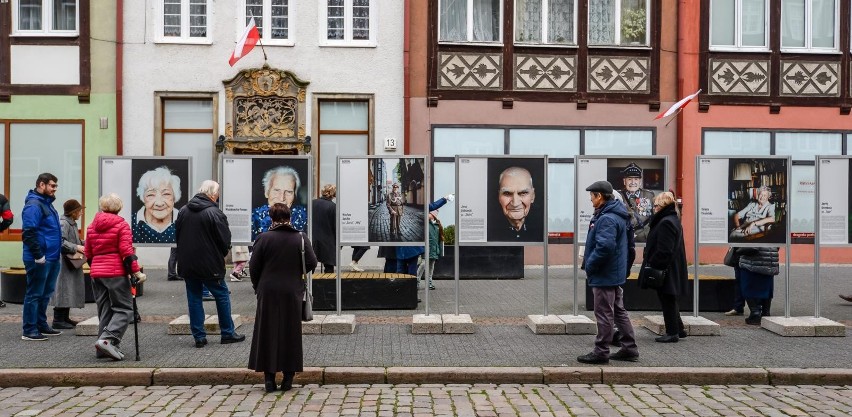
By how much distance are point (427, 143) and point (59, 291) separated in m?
10.4

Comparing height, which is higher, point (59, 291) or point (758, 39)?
point (758, 39)

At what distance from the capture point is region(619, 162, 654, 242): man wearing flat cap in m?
11.5

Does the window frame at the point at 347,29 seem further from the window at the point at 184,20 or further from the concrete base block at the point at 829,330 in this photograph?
the concrete base block at the point at 829,330

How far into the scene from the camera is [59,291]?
10.4 m

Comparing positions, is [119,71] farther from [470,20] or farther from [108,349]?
[108,349]

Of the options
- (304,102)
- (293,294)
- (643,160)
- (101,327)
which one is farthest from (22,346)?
(304,102)

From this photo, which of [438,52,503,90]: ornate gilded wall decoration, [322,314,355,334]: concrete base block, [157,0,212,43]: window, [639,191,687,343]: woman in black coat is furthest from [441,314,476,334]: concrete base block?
[157,0,212,43]: window

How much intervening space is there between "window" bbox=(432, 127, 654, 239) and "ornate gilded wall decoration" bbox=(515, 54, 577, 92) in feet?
3.25

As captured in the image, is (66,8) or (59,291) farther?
(66,8)

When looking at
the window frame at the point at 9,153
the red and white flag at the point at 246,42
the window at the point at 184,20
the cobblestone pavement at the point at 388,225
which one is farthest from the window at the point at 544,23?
the window frame at the point at 9,153

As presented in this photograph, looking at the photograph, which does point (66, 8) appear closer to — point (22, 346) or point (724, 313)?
point (22, 346)

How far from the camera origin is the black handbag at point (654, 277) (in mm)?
9492

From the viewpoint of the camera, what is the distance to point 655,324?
1054cm

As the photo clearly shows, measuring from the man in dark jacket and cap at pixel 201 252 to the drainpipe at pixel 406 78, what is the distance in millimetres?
10080
